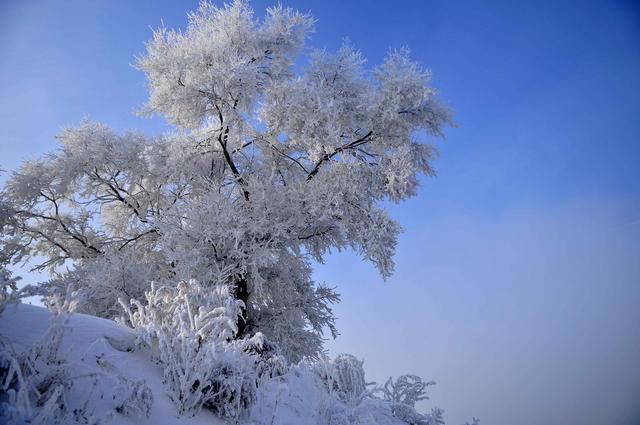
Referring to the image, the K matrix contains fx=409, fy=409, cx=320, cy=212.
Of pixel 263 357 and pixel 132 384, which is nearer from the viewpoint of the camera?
pixel 132 384

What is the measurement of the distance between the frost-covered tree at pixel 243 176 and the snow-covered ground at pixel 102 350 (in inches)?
228

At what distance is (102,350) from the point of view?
321 cm

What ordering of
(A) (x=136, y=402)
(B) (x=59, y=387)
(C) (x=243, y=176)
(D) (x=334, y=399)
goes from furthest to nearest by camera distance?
1. (C) (x=243, y=176)
2. (D) (x=334, y=399)
3. (A) (x=136, y=402)
4. (B) (x=59, y=387)

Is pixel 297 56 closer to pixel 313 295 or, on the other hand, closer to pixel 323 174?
pixel 323 174

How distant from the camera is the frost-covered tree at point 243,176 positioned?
1004cm

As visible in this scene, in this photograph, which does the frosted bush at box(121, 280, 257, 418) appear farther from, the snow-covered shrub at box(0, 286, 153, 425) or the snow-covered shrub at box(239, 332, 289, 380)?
the snow-covered shrub at box(0, 286, 153, 425)

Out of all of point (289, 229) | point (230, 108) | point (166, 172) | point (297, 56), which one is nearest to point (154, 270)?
point (166, 172)

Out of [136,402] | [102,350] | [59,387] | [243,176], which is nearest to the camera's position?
[59,387]

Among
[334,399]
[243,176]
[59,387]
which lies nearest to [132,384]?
[59,387]

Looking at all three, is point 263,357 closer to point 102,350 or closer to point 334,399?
point 334,399

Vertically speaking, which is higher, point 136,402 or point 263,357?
point 263,357

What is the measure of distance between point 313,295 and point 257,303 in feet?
6.40

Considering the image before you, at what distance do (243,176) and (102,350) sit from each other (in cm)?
994

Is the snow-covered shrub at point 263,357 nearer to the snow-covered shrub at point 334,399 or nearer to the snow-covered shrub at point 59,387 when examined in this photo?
the snow-covered shrub at point 334,399
